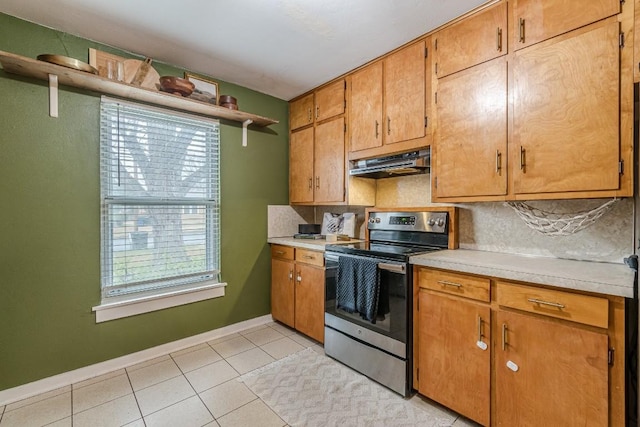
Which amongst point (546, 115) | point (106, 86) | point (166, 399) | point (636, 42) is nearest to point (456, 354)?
point (546, 115)

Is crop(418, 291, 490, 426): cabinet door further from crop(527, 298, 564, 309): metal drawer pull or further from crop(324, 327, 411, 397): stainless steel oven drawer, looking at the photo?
crop(527, 298, 564, 309): metal drawer pull

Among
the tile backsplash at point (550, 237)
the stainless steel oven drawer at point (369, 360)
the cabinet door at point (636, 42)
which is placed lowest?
the stainless steel oven drawer at point (369, 360)

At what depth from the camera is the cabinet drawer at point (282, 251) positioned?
289 cm

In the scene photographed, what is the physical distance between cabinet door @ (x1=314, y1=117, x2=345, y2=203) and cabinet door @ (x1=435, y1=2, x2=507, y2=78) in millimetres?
1025

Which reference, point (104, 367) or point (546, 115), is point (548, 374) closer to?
point (546, 115)

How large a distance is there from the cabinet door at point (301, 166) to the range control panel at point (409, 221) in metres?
0.81

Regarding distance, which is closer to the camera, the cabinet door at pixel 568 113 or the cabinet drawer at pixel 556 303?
the cabinet drawer at pixel 556 303

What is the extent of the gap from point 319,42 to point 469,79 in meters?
1.11

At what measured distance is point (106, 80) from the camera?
201 cm

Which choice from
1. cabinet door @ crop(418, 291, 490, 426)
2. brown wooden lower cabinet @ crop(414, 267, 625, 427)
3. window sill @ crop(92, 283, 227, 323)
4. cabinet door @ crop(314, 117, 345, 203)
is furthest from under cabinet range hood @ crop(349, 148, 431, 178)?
window sill @ crop(92, 283, 227, 323)

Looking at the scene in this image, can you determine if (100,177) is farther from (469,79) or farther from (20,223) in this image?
(469,79)

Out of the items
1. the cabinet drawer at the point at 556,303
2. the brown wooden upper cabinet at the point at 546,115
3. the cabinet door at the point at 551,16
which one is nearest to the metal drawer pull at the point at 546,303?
the cabinet drawer at the point at 556,303

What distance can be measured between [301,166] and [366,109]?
100 cm

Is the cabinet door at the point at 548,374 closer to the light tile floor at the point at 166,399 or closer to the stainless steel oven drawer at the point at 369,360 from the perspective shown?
the light tile floor at the point at 166,399
